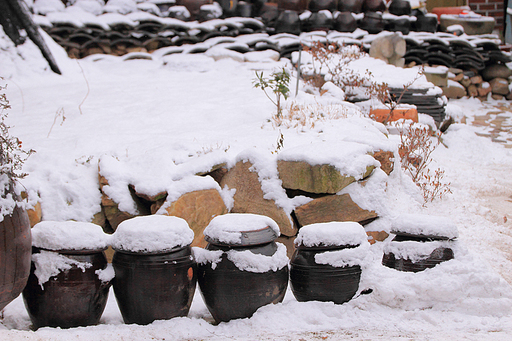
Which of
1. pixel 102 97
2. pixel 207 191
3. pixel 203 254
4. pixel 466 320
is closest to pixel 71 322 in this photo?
pixel 203 254

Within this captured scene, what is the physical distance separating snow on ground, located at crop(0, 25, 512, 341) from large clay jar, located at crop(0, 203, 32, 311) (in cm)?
24

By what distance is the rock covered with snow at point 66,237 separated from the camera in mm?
2428

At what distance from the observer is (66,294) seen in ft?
8.00

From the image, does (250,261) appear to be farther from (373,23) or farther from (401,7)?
(401,7)

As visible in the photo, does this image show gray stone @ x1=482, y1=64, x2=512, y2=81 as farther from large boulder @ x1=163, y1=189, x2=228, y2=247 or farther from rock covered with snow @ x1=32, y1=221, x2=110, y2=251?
rock covered with snow @ x1=32, y1=221, x2=110, y2=251

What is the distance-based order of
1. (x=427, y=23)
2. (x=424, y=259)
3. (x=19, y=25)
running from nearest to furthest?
1. (x=424, y=259)
2. (x=19, y=25)
3. (x=427, y=23)

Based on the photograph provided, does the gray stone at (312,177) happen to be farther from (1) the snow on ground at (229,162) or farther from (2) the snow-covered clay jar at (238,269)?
(2) the snow-covered clay jar at (238,269)

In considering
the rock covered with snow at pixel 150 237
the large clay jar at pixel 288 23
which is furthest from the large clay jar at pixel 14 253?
the large clay jar at pixel 288 23

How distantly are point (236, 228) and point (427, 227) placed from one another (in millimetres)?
1223

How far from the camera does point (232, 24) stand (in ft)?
34.1

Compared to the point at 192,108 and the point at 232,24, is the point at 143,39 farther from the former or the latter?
the point at 192,108

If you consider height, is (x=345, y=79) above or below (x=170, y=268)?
above

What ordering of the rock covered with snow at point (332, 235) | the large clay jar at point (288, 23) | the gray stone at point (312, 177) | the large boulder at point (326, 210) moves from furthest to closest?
the large clay jar at point (288, 23) < the large boulder at point (326, 210) < the gray stone at point (312, 177) < the rock covered with snow at point (332, 235)

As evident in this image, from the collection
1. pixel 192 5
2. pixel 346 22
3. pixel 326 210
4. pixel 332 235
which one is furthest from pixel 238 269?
pixel 346 22
